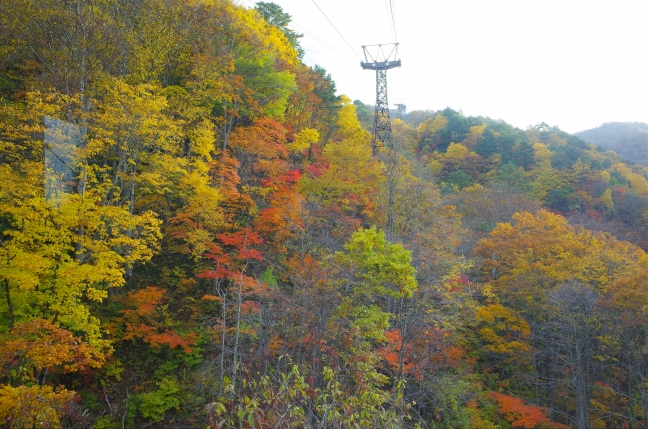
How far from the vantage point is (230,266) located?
13.1 metres

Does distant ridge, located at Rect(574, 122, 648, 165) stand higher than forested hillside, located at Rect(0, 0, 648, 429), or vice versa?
distant ridge, located at Rect(574, 122, 648, 165)

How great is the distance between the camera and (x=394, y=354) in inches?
482

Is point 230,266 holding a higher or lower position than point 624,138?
lower

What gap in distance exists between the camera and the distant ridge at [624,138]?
6762 cm

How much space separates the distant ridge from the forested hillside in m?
60.6

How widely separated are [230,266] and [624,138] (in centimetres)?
9160

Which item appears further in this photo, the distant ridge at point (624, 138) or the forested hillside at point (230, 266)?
the distant ridge at point (624, 138)

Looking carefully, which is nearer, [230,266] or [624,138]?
[230,266]

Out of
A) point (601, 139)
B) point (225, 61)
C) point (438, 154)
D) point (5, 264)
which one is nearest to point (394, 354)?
point (5, 264)

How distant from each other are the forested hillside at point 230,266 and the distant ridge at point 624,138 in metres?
60.6

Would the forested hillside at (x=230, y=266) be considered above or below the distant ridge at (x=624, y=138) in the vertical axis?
below

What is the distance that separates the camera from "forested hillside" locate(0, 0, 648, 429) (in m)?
9.12

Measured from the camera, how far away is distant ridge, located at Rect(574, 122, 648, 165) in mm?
67625

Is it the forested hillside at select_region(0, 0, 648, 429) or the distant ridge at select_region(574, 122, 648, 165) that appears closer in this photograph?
the forested hillside at select_region(0, 0, 648, 429)
